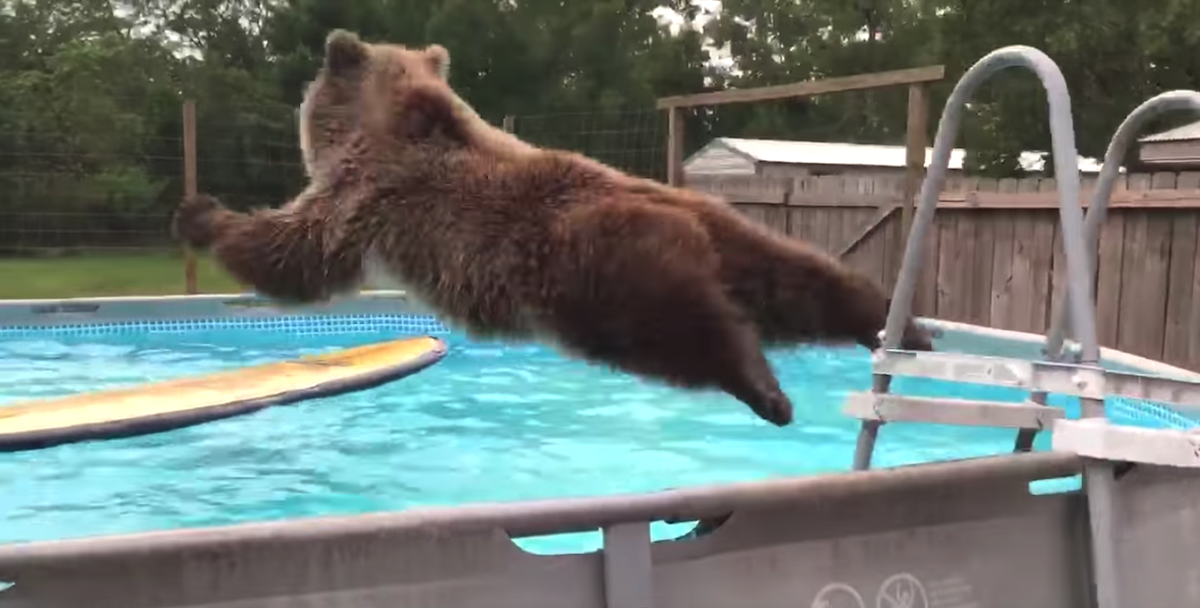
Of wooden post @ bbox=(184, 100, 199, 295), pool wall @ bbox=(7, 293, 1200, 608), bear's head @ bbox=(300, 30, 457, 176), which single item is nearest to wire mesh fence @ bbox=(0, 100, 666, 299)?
wooden post @ bbox=(184, 100, 199, 295)

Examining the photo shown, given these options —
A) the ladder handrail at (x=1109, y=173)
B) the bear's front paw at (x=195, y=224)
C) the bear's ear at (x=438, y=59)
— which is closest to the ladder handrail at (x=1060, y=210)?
the ladder handrail at (x=1109, y=173)

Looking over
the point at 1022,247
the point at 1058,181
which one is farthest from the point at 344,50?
the point at 1022,247

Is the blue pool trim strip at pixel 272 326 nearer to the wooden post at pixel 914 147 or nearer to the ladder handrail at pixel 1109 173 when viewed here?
the wooden post at pixel 914 147

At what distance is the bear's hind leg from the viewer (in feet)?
6.19

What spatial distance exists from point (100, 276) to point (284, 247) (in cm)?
1110

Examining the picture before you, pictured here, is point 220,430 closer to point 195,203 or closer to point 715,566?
point 195,203

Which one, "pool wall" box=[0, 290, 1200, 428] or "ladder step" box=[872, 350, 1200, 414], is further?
"pool wall" box=[0, 290, 1200, 428]

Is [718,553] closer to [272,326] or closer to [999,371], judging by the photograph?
[999,371]

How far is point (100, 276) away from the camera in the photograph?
12.3 m

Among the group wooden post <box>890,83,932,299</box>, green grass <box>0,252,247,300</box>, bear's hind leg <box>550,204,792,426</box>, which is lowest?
green grass <box>0,252,247,300</box>

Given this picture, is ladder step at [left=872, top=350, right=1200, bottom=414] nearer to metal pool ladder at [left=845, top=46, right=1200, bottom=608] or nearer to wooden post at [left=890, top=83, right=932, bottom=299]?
metal pool ladder at [left=845, top=46, right=1200, bottom=608]

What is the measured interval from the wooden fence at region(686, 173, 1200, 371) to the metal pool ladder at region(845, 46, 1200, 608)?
101 inches

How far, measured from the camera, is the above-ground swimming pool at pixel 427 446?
4762mm

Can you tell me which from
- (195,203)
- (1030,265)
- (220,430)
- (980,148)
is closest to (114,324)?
(220,430)
